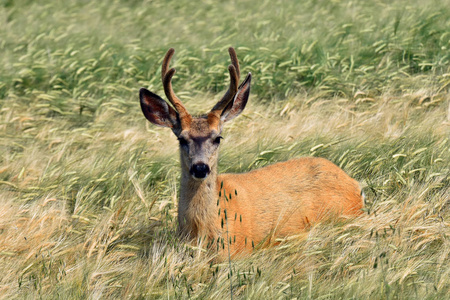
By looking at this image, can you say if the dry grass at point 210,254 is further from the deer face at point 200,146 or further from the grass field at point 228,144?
the deer face at point 200,146

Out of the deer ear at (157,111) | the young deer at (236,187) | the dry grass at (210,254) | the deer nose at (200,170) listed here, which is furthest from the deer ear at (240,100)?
the dry grass at (210,254)

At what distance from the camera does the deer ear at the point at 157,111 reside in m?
5.01

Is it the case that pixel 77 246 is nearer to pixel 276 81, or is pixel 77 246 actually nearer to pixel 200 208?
pixel 200 208

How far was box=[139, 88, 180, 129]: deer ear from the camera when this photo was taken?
5008mm

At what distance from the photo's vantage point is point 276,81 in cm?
872

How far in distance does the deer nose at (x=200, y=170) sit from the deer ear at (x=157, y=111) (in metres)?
0.53

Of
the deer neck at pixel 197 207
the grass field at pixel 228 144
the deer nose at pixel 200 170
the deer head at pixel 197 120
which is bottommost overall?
the grass field at pixel 228 144

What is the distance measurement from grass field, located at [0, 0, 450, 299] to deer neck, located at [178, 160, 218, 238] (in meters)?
0.21

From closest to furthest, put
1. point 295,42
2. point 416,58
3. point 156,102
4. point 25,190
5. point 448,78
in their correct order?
point 156,102 < point 25,190 < point 448,78 < point 416,58 < point 295,42

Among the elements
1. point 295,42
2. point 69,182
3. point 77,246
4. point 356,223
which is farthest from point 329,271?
point 295,42

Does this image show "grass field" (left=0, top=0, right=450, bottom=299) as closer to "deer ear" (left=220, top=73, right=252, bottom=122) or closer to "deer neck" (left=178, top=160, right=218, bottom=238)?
"deer neck" (left=178, top=160, right=218, bottom=238)

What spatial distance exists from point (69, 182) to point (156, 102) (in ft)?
4.17

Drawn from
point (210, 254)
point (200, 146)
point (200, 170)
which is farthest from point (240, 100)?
point (210, 254)

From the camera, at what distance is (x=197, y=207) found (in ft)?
15.7
